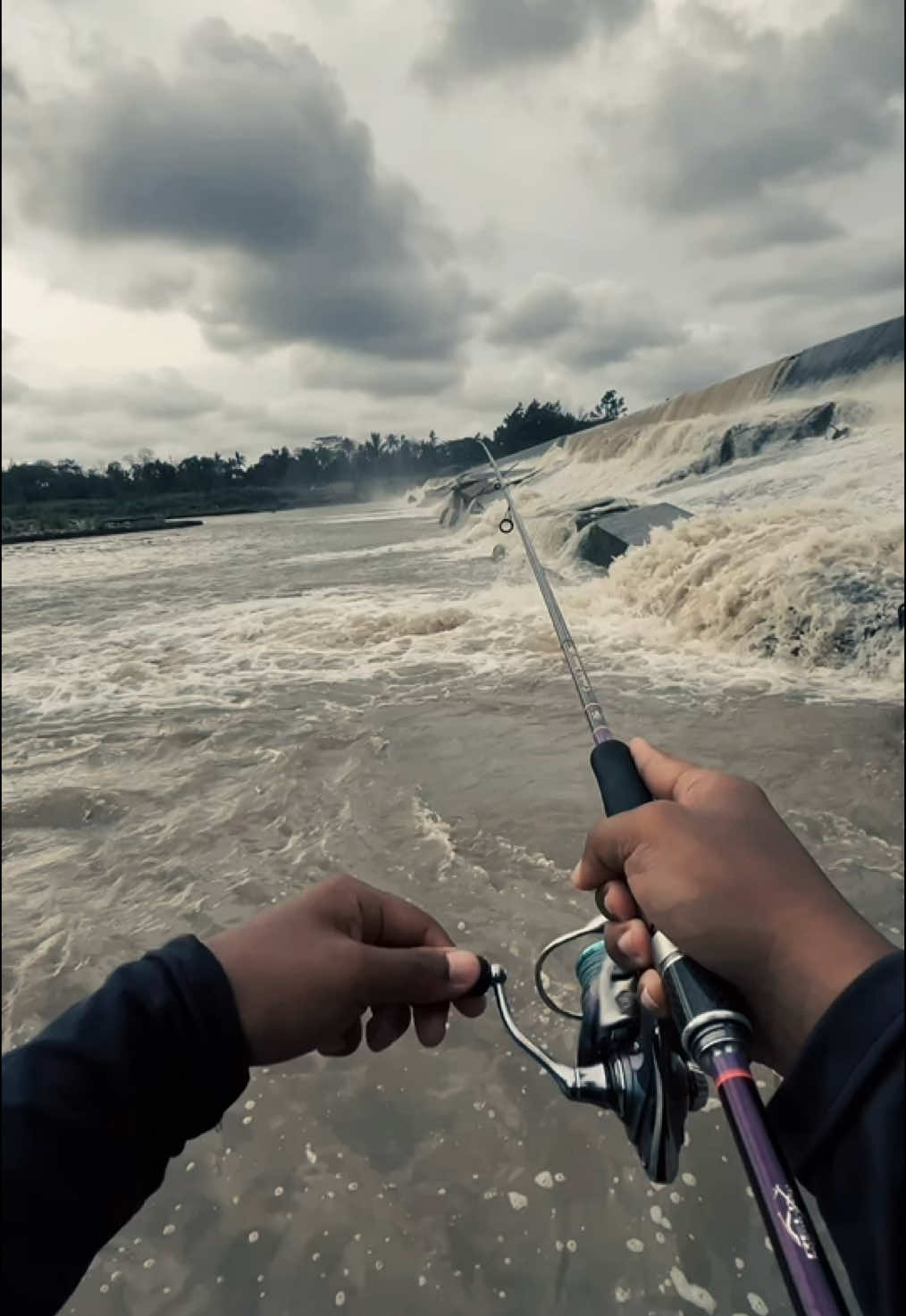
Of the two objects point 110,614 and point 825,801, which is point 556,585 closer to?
point 110,614

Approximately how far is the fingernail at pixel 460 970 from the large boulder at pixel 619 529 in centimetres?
627

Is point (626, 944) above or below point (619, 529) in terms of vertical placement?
below

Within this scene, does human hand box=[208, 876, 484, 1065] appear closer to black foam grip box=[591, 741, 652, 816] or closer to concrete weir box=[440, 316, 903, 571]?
black foam grip box=[591, 741, 652, 816]

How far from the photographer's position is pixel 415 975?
79 cm

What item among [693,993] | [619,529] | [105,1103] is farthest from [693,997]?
[619,529]

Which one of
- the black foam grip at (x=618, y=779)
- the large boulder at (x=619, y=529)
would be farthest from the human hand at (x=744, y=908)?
the large boulder at (x=619, y=529)

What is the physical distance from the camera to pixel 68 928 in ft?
6.29

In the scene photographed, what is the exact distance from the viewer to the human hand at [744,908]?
646 millimetres

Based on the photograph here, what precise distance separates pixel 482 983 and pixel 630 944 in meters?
0.17

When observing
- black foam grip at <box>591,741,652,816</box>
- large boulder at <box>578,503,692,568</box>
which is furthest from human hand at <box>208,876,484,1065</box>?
large boulder at <box>578,503,692,568</box>

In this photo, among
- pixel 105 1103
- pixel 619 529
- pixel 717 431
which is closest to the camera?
pixel 105 1103

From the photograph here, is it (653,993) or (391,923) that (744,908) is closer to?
(653,993)

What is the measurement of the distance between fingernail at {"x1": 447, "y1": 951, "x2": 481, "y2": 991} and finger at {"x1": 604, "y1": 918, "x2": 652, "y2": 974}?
0.16 metres

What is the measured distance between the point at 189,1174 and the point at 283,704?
8.21 feet
